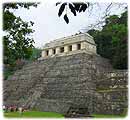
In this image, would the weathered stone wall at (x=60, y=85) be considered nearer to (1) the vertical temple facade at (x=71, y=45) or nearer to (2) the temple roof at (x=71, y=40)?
(1) the vertical temple facade at (x=71, y=45)

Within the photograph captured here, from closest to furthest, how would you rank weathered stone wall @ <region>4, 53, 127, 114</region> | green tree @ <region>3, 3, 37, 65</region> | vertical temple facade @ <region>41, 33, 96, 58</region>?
green tree @ <region>3, 3, 37, 65</region>
weathered stone wall @ <region>4, 53, 127, 114</region>
vertical temple facade @ <region>41, 33, 96, 58</region>

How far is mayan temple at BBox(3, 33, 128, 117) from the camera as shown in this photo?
12.4 m

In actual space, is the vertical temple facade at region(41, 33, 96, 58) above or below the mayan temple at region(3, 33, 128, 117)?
above

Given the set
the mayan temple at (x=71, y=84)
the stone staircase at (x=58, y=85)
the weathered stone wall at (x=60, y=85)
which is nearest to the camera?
the mayan temple at (x=71, y=84)

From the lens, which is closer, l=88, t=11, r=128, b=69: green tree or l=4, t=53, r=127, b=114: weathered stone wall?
l=4, t=53, r=127, b=114: weathered stone wall

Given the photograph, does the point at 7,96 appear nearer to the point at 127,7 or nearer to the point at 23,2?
the point at 23,2

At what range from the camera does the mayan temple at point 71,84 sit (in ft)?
40.7

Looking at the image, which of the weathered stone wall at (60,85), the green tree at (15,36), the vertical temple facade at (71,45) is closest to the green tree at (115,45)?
the weathered stone wall at (60,85)

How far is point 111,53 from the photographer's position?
20.4m

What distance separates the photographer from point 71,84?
46.4 feet

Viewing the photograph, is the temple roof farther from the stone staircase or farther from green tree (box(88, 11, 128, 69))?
the stone staircase

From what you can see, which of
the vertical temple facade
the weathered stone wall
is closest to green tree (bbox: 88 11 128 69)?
the weathered stone wall

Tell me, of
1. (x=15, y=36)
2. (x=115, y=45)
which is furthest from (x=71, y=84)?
(x=15, y=36)

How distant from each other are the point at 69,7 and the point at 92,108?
10171mm
